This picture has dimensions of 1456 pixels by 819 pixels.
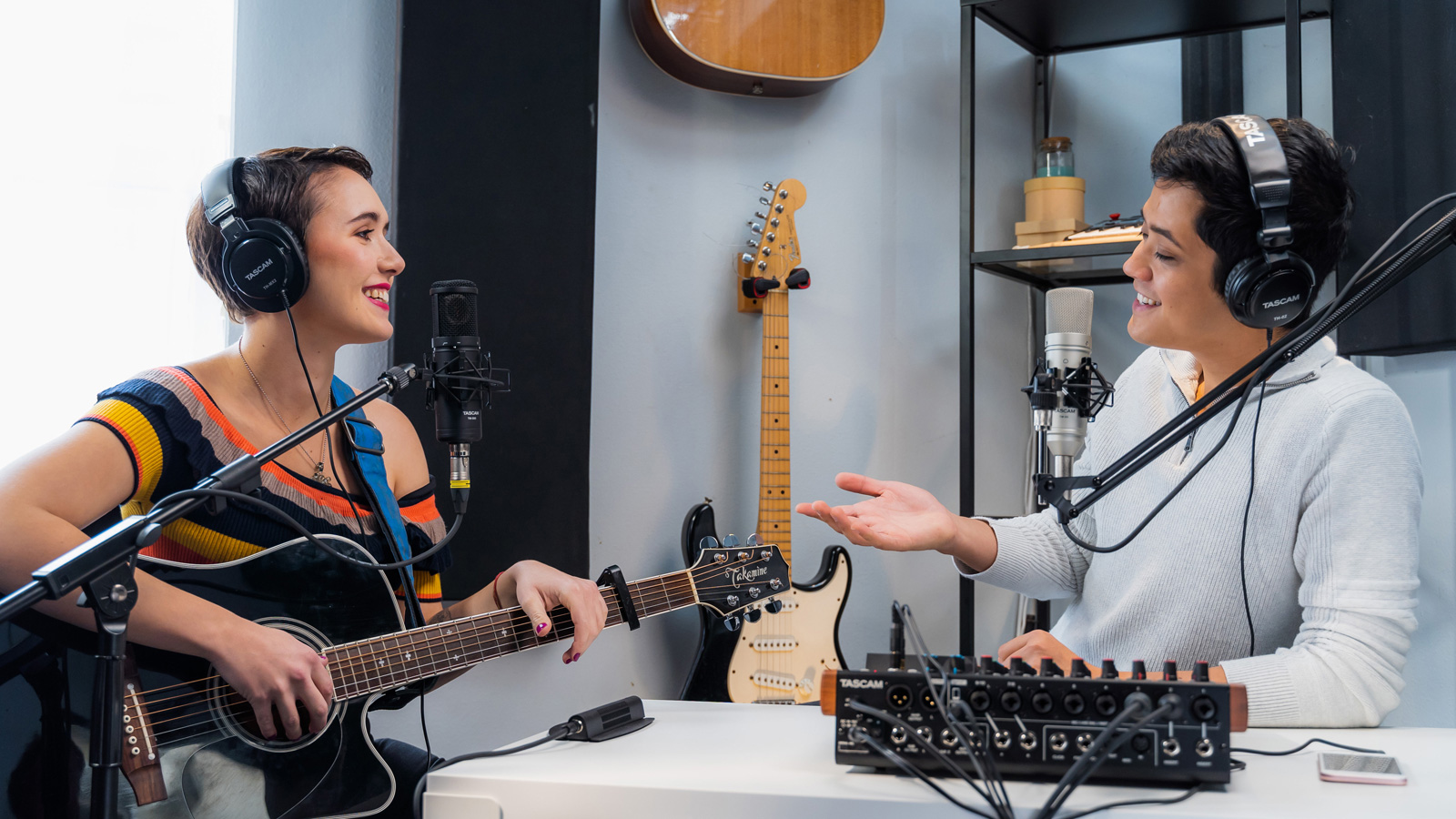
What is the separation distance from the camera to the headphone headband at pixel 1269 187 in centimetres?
101

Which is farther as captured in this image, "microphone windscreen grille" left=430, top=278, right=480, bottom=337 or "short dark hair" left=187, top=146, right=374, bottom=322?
"short dark hair" left=187, top=146, right=374, bottom=322

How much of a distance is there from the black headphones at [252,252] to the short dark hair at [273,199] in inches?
4.9

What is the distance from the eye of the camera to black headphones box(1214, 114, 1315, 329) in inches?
39.9

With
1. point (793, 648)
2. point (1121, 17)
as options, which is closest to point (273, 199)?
point (793, 648)

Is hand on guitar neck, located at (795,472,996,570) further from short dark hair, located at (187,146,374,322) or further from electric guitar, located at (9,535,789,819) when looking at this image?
short dark hair, located at (187,146,374,322)

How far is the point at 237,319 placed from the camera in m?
1.54

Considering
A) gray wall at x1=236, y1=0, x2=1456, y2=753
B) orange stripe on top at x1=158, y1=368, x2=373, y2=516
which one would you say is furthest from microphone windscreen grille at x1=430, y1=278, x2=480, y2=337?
gray wall at x1=236, y1=0, x2=1456, y2=753

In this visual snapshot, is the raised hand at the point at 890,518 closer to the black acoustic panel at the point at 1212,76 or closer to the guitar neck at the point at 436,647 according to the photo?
the guitar neck at the point at 436,647

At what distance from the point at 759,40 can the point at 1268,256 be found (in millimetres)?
1605

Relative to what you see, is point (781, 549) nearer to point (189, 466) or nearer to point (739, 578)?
point (739, 578)

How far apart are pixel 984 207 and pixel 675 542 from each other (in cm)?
132

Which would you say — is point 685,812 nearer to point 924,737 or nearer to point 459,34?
point 924,737

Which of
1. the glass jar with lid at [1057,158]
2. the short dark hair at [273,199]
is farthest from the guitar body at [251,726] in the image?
the glass jar with lid at [1057,158]

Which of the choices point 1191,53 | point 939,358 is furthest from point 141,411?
point 1191,53
